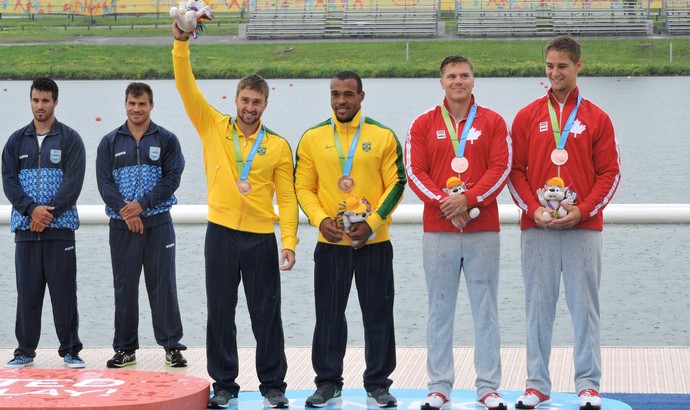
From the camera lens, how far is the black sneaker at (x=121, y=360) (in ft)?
20.6

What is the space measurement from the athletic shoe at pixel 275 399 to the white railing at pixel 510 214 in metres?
2.80

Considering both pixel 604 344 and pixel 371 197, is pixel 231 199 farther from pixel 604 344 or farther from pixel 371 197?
pixel 604 344

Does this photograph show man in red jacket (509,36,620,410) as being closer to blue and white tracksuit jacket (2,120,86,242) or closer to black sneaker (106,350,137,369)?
black sneaker (106,350,137,369)

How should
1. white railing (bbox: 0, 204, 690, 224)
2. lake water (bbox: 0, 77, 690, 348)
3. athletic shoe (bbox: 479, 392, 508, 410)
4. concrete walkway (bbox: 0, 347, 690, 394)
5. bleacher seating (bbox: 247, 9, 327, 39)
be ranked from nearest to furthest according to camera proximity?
athletic shoe (bbox: 479, 392, 508, 410), concrete walkway (bbox: 0, 347, 690, 394), lake water (bbox: 0, 77, 690, 348), white railing (bbox: 0, 204, 690, 224), bleacher seating (bbox: 247, 9, 327, 39)

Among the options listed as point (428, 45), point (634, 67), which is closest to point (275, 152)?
point (634, 67)

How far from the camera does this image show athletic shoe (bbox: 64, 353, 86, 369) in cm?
627

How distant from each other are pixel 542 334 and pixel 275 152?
4.88 ft

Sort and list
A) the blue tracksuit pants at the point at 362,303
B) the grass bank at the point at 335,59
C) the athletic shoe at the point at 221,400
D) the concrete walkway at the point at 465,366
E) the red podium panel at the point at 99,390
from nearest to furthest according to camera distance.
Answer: the red podium panel at the point at 99,390
the athletic shoe at the point at 221,400
the blue tracksuit pants at the point at 362,303
the concrete walkway at the point at 465,366
the grass bank at the point at 335,59

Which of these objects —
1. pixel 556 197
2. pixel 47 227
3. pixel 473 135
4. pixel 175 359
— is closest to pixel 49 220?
pixel 47 227

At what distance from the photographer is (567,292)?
5.52m

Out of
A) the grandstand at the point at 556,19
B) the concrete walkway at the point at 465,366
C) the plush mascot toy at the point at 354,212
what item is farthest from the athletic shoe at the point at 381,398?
the grandstand at the point at 556,19

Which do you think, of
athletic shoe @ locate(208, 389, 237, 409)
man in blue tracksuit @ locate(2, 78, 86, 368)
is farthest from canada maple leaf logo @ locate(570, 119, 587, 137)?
man in blue tracksuit @ locate(2, 78, 86, 368)

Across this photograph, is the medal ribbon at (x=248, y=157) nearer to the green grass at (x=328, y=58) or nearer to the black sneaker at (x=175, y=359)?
the black sneaker at (x=175, y=359)

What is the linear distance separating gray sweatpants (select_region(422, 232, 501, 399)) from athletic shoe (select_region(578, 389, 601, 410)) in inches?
14.8
